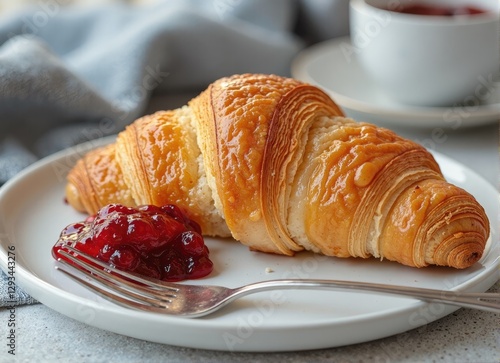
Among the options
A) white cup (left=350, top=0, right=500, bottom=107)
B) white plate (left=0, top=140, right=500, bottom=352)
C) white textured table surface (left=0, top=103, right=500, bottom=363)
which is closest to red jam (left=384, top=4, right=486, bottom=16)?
white cup (left=350, top=0, right=500, bottom=107)

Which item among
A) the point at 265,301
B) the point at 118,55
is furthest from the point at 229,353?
A: the point at 118,55

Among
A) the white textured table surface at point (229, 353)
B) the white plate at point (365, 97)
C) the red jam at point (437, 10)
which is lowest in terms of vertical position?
the white plate at point (365, 97)

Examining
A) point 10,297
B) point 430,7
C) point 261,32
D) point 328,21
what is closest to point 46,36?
point 261,32

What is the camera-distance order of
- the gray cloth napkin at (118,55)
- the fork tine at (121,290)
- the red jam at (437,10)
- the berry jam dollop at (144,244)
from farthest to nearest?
the red jam at (437,10) < the gray cloth napkin at (118,55) < the berry jam dollop at (144,244) < the fork tine at (121,290)

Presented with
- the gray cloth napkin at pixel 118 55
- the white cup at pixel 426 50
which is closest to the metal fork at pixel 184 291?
the gray cloth napkin at pixel 118 55

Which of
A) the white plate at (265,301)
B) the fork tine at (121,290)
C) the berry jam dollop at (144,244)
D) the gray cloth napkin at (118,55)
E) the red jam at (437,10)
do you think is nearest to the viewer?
the white plate at (265,301)

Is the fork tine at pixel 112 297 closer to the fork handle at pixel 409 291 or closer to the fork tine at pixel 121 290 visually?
the fork tine at pixel 121 290

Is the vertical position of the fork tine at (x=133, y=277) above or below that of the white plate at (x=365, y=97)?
above

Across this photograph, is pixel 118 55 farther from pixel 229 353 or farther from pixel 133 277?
pixel 229 353

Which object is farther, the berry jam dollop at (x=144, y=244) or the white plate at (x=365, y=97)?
the white plate at (x=365, y=97)
